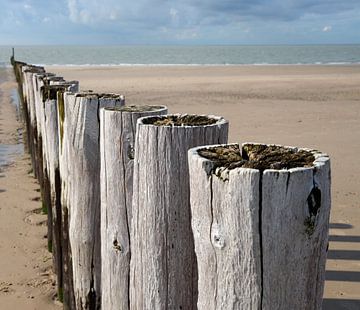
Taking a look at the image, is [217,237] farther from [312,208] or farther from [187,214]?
[187,214]

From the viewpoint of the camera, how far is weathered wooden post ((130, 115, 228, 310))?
194 cm

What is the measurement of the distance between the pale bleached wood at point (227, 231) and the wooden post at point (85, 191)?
1344mm

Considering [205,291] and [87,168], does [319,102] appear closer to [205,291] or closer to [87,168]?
[87,168]

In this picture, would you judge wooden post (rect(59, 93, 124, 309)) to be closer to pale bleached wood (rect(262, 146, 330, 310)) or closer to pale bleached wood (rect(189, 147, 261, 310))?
pale bleached wood (rect(189, 147, 261, 310))

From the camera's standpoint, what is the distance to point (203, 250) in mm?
1681

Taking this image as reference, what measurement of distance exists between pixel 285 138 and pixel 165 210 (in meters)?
8.74

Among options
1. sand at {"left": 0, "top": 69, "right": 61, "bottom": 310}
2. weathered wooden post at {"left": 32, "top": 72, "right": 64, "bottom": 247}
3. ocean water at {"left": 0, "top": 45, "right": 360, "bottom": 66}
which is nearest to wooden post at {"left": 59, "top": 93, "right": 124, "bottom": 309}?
sand at {"left": 0, "top": 69, "right": 61, "bottom": 310}

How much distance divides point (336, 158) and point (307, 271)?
24.0 ft

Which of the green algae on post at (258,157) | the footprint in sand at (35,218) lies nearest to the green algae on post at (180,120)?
the green algae on post at (258,157)

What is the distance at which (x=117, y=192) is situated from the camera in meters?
A: 2.39

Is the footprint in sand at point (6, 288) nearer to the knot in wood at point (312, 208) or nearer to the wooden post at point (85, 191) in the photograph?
the wooden post at point (85, 191)

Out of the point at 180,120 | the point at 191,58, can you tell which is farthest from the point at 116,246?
the point at 191,58

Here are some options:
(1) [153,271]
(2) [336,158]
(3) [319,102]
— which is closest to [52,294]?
(1) [153,271]

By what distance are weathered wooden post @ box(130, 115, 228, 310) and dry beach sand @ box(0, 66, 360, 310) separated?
215 cm
